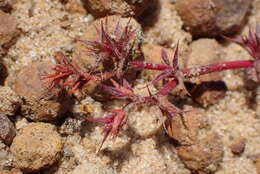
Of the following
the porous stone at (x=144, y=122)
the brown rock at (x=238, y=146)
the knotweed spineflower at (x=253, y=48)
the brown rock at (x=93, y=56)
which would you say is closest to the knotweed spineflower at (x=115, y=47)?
the brown rock at (x=93, y=56)

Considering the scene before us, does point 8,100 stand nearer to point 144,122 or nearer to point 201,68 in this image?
point 144,122

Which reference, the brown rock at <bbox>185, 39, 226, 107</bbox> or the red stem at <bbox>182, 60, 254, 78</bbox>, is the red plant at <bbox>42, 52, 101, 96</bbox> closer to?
the red stem at <bbox>182, 60, 254, 78</bbox>

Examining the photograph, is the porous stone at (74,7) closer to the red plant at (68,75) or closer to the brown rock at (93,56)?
the brown rock at (93,56)

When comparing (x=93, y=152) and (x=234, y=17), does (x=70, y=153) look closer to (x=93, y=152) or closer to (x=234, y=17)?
(x=93, y=152)

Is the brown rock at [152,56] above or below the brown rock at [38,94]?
below

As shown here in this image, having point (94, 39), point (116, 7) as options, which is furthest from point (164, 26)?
point (94, 39)

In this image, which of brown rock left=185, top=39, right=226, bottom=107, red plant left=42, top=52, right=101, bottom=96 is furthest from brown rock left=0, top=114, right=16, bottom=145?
brown rock left=185, top=39, right=226, bottom=107
